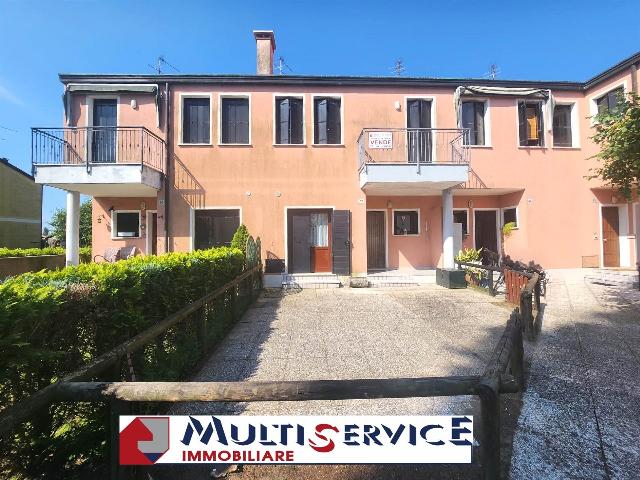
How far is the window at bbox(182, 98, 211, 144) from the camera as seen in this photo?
35.7 feet

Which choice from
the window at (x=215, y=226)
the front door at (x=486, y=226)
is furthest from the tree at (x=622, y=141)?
the window at (x=215, y=226)

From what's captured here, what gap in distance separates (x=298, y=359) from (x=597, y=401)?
3.45m

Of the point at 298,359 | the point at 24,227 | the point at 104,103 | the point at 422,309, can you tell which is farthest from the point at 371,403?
the point at 24,227

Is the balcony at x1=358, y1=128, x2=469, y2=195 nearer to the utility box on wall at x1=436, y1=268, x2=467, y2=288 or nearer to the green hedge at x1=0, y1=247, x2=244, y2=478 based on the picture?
the utility box on wall at x1=436, y1=268, x2=467, y2=288

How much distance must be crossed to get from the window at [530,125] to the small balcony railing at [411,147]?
248cm

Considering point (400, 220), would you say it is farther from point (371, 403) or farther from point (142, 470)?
point (142, 470)

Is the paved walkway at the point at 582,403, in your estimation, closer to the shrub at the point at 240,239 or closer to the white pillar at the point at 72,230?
the shrub at the point at 240,239

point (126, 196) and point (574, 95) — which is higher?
point (574, 95)

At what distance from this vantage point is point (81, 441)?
2.18 metres

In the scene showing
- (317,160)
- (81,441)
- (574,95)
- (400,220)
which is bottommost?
(81,441)

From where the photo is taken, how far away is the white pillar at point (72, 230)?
9.72 metres

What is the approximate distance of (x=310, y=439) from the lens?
1.63 meters

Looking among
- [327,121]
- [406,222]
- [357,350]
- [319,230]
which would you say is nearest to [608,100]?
[406,222]

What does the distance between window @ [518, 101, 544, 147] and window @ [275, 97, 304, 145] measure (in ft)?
26.9
